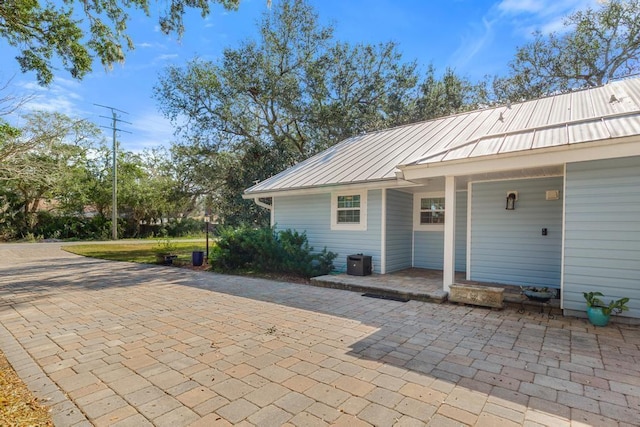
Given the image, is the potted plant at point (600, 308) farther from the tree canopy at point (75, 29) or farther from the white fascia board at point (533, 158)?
the tree canopy at point (75, 29)

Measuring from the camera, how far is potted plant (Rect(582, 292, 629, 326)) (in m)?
4.45

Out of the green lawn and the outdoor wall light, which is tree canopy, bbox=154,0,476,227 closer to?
the green lawn

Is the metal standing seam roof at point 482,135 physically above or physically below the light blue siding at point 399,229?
above

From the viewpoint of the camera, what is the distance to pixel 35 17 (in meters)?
5.70

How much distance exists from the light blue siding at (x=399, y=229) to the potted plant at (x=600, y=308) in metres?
4.28

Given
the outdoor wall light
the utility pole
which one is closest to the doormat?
the outdoor wall light

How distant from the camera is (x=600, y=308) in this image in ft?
14.9

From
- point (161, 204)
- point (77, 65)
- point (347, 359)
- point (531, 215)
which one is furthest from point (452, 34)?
point (161, 204)

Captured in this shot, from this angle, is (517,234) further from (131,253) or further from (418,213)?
(131,253)

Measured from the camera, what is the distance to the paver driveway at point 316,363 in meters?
2.52

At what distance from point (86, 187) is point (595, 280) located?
1163 inches

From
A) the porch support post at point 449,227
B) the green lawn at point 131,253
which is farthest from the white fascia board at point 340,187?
the green lawn at point 131,253

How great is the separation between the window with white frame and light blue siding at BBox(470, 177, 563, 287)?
1.73m

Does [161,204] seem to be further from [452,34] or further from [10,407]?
[10,407]
